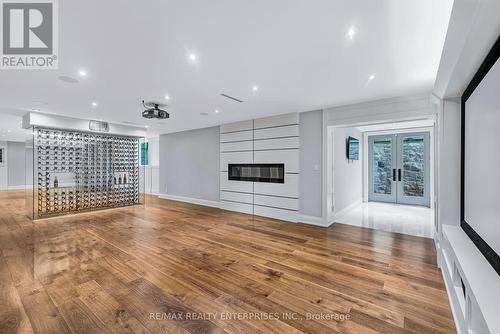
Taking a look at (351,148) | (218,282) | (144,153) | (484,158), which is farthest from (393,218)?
(144,153)

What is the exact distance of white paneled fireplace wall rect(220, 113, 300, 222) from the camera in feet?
17.1

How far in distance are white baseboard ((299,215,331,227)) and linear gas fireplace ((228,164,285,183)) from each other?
99 centimetres

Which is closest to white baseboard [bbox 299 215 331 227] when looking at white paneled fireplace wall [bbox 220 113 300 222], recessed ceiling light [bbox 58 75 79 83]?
white paneled fireplace wall [bbox 220 113 300 222]

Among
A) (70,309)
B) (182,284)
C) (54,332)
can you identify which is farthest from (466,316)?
(70,309)

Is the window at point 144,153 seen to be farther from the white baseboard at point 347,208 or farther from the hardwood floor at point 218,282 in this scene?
the white baseboard at point 347,208

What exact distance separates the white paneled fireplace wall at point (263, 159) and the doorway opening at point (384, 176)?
86cm

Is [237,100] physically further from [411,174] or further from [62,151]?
[411,174]

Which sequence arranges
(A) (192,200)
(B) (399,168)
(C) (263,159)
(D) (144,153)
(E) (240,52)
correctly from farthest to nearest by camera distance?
(D) (144,153), (A) (192,200), (B) (399,168), (C) (263,159), (E) (240,52)

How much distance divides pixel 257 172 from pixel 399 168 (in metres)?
4.79

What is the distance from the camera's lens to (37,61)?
2627mm

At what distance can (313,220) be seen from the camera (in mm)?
4895

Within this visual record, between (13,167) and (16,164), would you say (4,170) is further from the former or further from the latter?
(16,164)

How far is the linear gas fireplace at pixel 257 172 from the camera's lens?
17.9 feet

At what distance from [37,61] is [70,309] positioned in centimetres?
281
